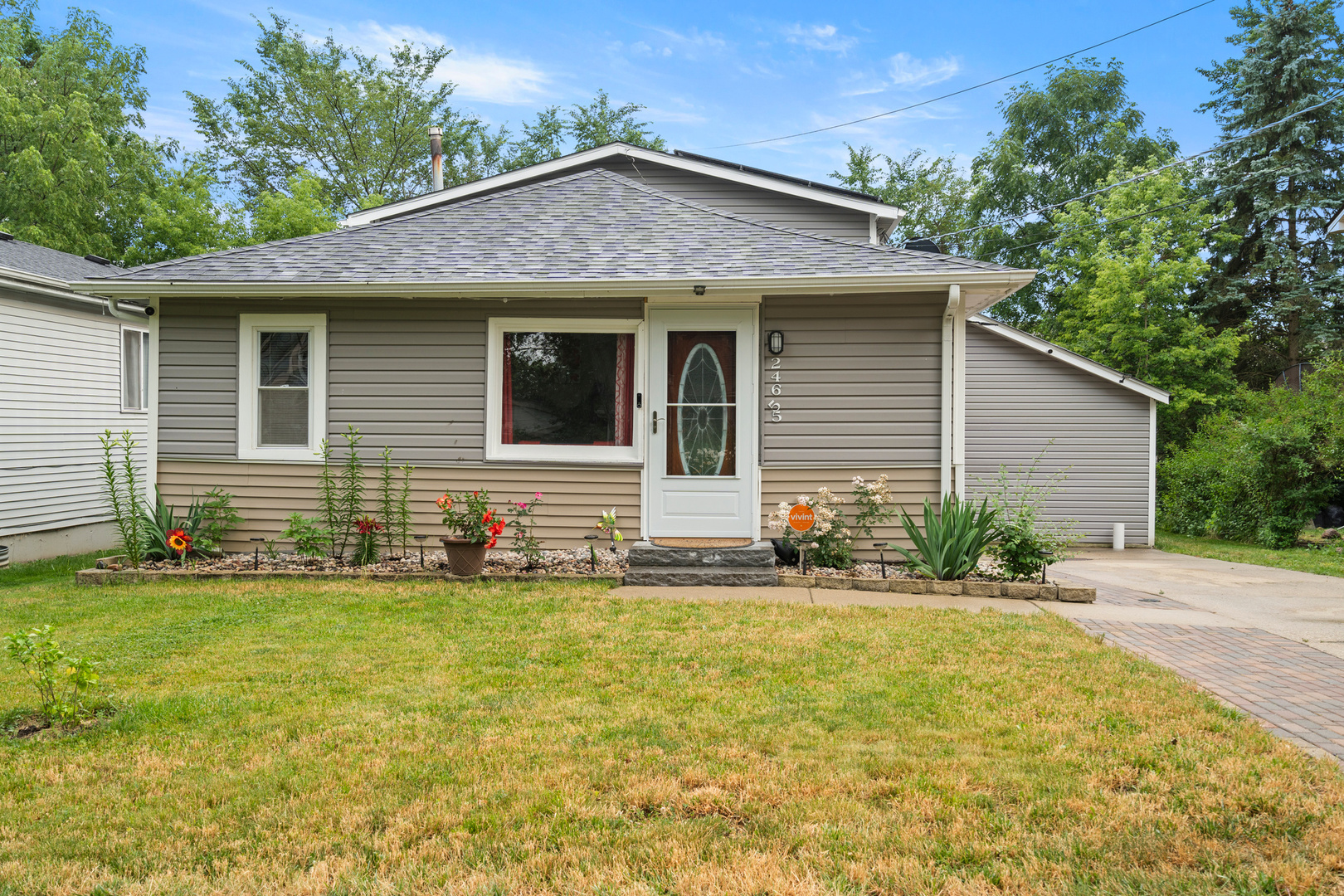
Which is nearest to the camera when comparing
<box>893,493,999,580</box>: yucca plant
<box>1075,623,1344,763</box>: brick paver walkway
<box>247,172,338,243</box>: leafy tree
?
<box>1075,623,1344,763</box>: brick paver walkway

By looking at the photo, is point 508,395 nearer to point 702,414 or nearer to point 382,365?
point 382,365

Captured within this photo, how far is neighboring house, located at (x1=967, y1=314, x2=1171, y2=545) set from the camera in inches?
595

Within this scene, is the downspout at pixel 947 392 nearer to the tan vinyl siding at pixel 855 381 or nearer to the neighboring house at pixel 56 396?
the tan vinyl siding at pixel 855 381

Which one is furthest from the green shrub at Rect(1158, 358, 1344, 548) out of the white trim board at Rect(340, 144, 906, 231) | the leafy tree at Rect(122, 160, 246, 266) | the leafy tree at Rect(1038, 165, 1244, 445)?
the leafy tree at Rect(122, 160, 246, 266)

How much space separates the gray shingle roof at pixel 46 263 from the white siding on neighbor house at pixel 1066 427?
1366cm

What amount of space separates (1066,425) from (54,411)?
1550 cm

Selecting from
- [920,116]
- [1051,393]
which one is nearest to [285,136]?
[920,116]

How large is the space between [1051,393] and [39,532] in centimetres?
1540

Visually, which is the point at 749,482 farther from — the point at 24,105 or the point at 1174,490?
the point at 24,105

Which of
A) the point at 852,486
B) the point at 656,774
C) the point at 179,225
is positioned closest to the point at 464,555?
the point at 852,486

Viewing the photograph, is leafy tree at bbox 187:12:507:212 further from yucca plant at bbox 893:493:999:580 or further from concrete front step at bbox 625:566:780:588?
yucca plant at bbox 893:493:999:580

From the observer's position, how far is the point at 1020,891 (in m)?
2.29

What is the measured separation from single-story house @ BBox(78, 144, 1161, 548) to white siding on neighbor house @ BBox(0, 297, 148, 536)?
3164mm

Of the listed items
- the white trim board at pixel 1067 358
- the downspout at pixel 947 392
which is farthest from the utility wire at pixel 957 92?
the downspout at pixel 947 392
